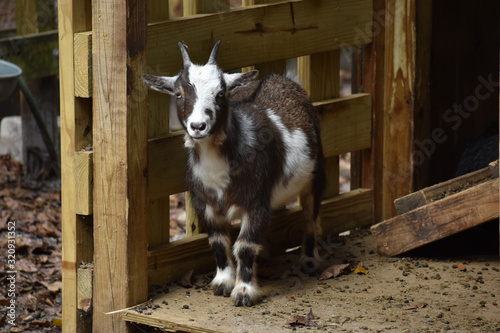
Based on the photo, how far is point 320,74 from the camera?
19.4ft

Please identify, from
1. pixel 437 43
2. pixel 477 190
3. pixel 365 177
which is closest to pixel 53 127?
pixel 365 177

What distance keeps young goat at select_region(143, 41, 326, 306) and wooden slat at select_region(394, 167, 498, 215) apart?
2.40 ft

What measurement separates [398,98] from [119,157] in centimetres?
249

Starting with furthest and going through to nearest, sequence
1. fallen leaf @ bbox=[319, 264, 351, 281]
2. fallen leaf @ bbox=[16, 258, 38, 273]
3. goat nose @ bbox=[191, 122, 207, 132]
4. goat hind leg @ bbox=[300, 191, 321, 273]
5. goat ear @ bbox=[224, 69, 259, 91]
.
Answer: fallen leaf @ bbox=[16, 258, 38, 273] < goat hind leg @ bbox=[300, 191, 321, 273] < fallen leaf @ bbox=[319, 264, 351, 281] < goat ear @ bbox=[224, 69, 259, 91] < goat nose @ bbox=[191, 122, 207, 132]

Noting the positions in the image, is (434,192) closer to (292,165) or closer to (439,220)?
(439,220)

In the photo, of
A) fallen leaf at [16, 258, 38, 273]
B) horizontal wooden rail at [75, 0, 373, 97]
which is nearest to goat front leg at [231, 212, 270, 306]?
horizontal wooden rail at [75, 0, 373, 97]

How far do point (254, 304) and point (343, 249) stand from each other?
52.3 inches

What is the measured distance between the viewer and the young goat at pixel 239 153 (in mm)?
4383

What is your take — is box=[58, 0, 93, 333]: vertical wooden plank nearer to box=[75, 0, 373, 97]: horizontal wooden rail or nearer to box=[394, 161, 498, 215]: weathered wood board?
box=[75, 0, 373, 97]: horizontal wooden rail

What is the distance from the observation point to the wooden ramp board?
200 inches

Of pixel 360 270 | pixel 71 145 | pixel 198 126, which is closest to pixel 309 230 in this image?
pixel 360 270

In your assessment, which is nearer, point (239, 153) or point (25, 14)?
point (239, 153)

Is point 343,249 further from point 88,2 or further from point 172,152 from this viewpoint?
point 88,2

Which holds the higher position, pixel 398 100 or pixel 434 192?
pixel 398 100
